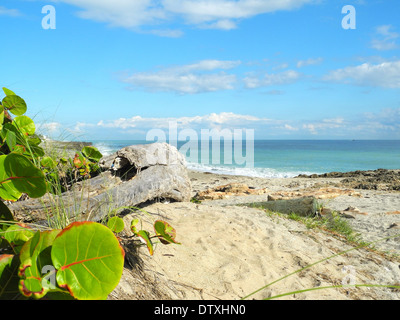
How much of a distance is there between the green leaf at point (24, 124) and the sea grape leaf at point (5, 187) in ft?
4.38

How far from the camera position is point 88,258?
1.49 meters

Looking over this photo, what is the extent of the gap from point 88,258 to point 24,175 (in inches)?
27.7

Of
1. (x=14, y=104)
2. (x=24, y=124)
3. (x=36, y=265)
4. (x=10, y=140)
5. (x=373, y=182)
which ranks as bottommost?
(x=373, y=182)

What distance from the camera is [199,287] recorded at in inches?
105

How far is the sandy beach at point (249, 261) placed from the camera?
2627mm

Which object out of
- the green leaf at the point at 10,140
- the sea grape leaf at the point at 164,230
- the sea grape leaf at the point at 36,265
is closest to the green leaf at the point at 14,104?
the green leaf at the point at 10,140

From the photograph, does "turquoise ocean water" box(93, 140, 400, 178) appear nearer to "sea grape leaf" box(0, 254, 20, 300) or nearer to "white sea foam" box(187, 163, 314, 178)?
"white sea foam" box(187, 163, 314, 178)

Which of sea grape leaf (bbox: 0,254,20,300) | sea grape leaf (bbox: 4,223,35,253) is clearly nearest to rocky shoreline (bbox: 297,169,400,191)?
sea grape leaf (bbox: 4,223,35,253)

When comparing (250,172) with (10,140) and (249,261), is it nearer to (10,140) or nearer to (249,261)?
(249,261)

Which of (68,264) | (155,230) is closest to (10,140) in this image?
(155,230)

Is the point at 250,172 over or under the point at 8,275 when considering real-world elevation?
under

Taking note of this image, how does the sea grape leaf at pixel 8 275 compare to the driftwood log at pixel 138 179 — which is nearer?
the sea grape leaf at pixel 8 275

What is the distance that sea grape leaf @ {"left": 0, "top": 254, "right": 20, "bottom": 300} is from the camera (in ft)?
5.26

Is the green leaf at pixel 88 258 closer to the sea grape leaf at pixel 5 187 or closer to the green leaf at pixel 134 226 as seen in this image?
the sea grape leaf at pixel 5 187
